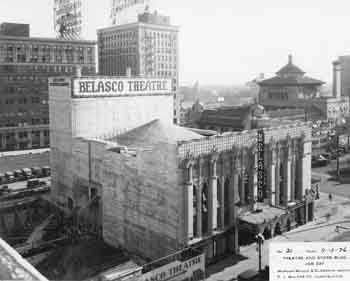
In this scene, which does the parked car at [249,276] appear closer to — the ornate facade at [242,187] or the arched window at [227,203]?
the ornate facade at [242,187]

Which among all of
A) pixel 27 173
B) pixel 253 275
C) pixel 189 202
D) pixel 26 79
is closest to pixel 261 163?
pixel 189 202

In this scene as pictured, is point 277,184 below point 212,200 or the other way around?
below

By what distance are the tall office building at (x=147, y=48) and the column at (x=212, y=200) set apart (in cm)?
→ 9147

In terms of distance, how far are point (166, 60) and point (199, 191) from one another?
337 feet

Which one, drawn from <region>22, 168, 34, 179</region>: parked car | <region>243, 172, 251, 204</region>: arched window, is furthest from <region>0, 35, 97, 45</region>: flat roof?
<region>243, 172, 251, 204</region>: arched window

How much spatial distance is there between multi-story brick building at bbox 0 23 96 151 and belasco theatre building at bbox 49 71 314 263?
48820mm

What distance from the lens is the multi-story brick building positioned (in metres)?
116

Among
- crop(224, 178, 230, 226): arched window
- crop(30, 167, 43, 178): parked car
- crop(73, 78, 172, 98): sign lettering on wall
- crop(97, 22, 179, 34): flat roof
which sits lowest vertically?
crop(30, 167, 43, 178): parked car

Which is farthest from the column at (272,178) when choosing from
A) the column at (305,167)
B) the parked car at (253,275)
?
the parked car at (253,275)

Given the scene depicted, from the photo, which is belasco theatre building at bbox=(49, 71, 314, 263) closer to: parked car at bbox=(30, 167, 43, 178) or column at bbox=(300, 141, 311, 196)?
column at bbox=(300, 141, 311, 196)

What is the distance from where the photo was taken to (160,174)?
161 ft

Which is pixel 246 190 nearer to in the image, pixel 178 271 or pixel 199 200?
pixel 199 200

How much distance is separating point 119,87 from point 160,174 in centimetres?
2453

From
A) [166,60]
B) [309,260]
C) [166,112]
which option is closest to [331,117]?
[166,60]
